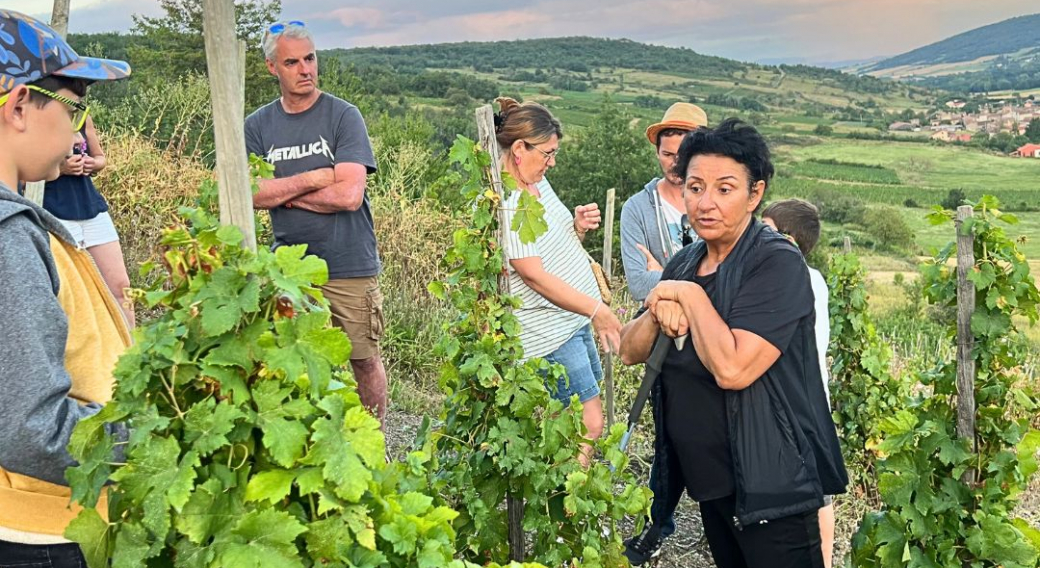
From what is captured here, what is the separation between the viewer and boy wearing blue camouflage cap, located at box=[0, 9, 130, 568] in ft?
4.35

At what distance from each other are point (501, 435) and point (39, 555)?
1452mm

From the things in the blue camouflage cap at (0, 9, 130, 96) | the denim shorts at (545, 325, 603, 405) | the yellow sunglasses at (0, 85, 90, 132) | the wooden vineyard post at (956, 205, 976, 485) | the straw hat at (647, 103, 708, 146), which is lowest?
the denim shorts at (545, 325, 603, 405)

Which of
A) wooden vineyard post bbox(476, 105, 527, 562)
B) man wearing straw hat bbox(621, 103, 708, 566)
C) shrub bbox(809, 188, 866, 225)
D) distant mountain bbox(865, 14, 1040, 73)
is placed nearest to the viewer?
wooden vineyard post bbox(476, 105, 527, 562)

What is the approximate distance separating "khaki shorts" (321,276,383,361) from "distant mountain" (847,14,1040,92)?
130925 millimetres

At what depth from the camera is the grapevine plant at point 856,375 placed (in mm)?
4789

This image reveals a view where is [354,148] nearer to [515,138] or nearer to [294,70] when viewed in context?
[294,70]

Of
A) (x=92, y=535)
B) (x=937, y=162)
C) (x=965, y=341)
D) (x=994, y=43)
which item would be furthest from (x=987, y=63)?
(x=92, y=535)

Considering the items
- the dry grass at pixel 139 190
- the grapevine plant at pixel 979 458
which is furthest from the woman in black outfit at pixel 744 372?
the dry grass at pixel 139 190

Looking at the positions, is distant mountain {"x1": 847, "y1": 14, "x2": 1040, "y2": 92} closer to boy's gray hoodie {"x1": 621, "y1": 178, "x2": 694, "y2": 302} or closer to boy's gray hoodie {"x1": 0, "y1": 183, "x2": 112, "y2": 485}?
boy's gray hoodie {"x1": 621, "y1": 178, "x2": 694, "y2": 302}

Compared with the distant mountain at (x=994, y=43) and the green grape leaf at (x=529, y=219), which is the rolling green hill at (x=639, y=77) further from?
the distant mountain at (x=994, y=43)

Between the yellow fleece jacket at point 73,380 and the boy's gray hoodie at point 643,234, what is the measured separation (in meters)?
2.50

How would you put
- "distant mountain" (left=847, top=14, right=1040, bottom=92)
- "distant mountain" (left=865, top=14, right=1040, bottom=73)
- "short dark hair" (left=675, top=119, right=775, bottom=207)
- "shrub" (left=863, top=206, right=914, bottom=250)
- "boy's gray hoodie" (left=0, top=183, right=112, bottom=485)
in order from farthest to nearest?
"distant mountain" (left=865, top=14, right=1040, bottom=73), "distant mountain" (left=847, top=14, right=1040, bottom=92), "shrub" (left=863, top=206, right=914, bottom=250), "short dark hair" (left=675, top=119, right=775, bottom=207), "boy's gray hoodie" (left=0, top=183, right=112, bottom=485)

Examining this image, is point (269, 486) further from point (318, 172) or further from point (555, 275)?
point (318, 172)

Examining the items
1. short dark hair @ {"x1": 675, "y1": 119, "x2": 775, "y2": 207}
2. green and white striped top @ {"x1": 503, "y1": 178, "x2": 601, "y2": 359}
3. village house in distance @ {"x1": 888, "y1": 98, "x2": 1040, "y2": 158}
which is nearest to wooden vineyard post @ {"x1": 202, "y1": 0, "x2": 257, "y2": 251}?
short dark hair @ {"x1": 675, "y1": 119, "x2": 775, "y2": 207}
